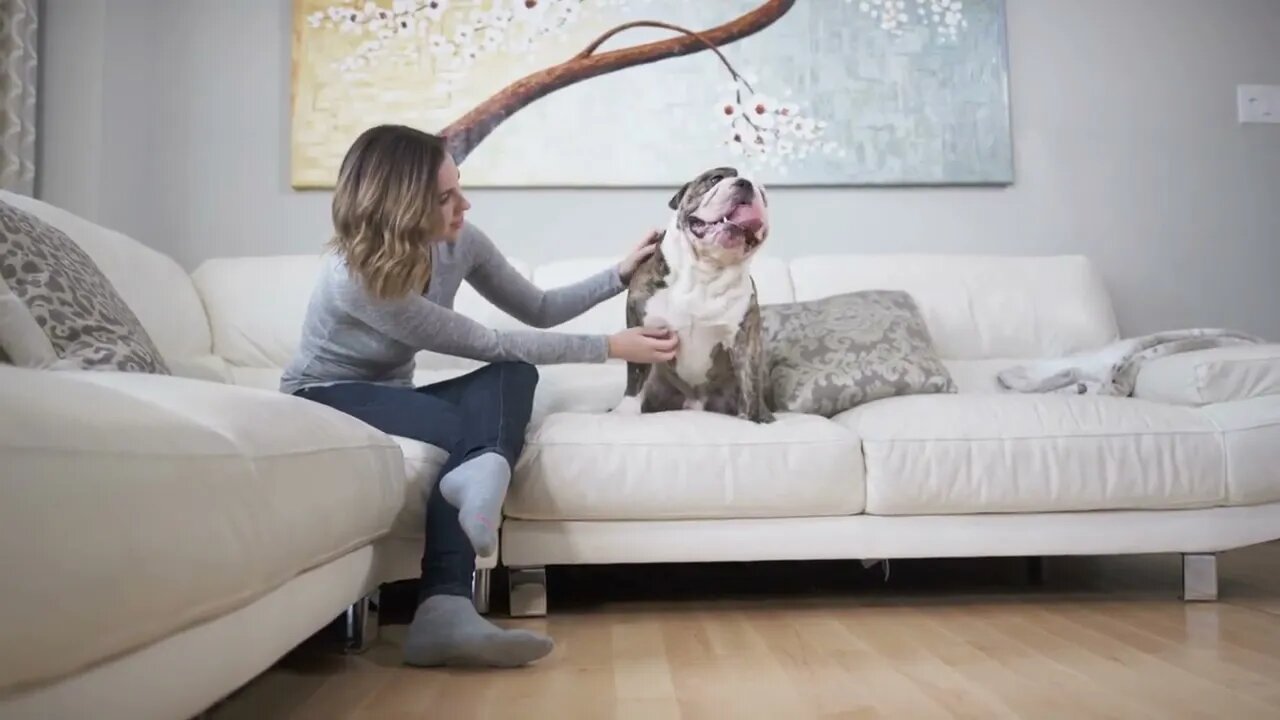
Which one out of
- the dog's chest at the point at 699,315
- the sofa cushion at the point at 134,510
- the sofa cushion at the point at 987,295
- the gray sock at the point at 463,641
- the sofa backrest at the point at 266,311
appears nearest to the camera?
the sofa cushion at the point at 134,510

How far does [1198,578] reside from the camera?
186 centimetres

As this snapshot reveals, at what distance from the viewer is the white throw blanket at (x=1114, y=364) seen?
2152mm

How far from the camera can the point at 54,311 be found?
1321 millimetres

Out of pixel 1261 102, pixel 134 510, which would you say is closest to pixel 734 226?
pixel 134 510

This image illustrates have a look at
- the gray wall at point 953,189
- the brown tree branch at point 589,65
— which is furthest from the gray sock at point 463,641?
the brown tree branch at point 589,65

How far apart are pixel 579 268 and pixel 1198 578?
61.5 inches

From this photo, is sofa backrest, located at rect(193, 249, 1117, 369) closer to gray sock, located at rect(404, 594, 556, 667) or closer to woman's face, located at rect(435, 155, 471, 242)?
woman's face, located at rect(435, 155, 471, 242)

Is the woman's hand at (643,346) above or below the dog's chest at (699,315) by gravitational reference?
below

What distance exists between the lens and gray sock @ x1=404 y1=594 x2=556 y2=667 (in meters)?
1.35

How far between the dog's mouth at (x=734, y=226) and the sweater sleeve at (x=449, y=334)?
1.19 feet

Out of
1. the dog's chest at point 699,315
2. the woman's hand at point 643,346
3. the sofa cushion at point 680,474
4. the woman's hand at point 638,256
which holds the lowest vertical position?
the sofa cushion at point 680,474

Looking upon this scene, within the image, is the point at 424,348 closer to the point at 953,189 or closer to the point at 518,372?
the point at 518,372

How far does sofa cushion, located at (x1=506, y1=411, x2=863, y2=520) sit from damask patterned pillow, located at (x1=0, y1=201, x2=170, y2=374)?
2.26ft

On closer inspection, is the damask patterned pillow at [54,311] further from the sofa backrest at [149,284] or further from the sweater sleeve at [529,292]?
the sweater sleeve at [529,292]
